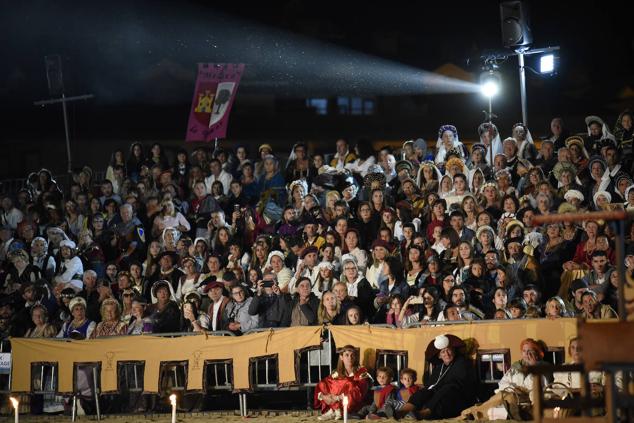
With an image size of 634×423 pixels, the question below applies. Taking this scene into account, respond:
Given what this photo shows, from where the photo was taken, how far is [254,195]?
18.6 m

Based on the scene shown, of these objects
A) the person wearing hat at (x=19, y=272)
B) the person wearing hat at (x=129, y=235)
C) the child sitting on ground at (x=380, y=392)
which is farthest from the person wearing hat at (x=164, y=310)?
the child sitting on ground at (x=380, y=392)

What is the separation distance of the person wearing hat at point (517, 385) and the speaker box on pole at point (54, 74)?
37.0ft

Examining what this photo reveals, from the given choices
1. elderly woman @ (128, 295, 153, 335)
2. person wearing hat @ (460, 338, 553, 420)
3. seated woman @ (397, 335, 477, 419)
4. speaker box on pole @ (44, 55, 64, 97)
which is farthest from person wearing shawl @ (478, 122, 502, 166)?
speaker box on pole @ (44, 55, 64, 97)

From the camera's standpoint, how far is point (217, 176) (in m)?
19.2

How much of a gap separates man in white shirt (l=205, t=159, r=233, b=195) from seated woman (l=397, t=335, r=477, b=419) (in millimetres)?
6517

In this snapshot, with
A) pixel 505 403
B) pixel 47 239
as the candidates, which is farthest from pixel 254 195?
pixel 505 403

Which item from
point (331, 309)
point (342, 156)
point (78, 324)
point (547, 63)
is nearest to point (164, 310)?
point (78, 324)

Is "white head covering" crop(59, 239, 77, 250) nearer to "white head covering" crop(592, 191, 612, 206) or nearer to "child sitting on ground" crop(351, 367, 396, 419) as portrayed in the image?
"child sitting on ground" crop(351, 367, 396, 419)

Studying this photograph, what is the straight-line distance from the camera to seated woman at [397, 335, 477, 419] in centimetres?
1312

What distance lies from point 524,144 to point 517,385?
17.5 feet

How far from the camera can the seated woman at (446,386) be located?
517 inches

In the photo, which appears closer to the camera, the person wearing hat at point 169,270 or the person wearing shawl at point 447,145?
the person wearing hat at point 169,270

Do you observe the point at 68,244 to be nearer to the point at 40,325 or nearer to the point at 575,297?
the point at 40,325

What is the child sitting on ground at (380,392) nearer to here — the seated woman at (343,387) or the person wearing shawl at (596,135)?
the seated woman at (343,387)
